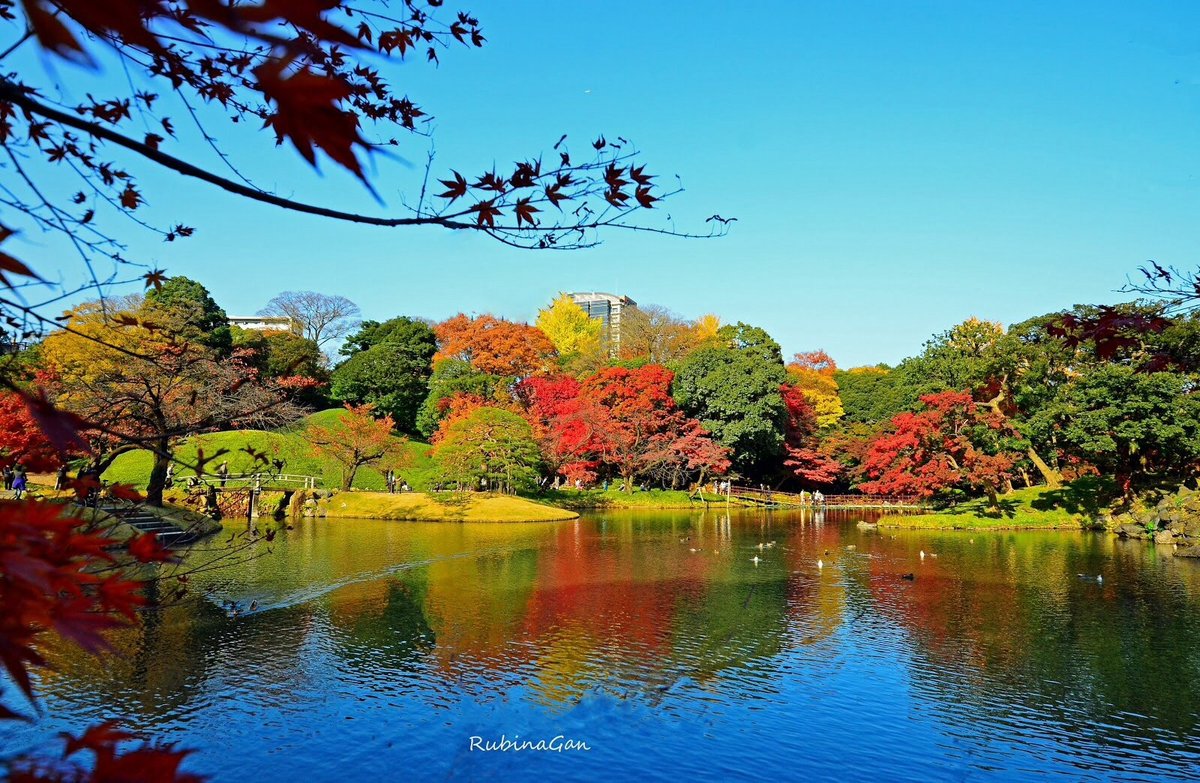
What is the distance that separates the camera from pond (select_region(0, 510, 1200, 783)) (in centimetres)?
662

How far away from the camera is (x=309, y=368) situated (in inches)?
1432

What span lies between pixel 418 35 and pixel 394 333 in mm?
36396

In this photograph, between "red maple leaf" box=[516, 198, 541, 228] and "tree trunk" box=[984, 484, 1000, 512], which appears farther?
"tree trunk" box=[984, 484, 1000, 512]

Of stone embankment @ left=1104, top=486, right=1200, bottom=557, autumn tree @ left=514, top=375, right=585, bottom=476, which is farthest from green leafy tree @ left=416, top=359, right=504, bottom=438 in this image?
stone embankment @ left=1104, top=486, right=1200, bottom=557

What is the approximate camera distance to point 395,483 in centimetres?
2906

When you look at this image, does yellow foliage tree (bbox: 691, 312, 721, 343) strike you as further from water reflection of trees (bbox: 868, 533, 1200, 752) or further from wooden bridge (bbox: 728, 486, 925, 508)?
water reflection of trees (bbox: 868, 533, 1200, 752)

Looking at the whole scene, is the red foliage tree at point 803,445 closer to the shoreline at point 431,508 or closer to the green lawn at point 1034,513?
the green lawn at point 1034,513

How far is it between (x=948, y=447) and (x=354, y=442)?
2107cm

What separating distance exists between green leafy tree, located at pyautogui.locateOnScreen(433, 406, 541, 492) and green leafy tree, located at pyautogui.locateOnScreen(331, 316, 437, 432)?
32.8 feet

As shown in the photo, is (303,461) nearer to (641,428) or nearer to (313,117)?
(641,428)

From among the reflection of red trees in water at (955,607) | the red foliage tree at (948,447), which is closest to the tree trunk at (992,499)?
the red foliage tree at (948,447)

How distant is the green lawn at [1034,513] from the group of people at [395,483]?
58.6 ft

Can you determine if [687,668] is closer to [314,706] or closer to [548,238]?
[314,706]

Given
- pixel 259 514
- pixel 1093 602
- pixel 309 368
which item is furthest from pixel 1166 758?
pixel 309 368
